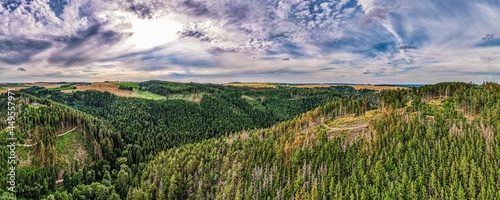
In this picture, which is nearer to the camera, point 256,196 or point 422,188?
point 422,188

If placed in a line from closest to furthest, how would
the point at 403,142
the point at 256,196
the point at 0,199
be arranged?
the point at 0,199 → the point at 256,196 → the point at 403,142

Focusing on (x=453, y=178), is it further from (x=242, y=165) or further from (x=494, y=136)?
(x=242, y=165)

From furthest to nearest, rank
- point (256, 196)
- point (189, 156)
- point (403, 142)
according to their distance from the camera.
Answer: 1. point (189, 156)
2. point (403, 142)
3. point (256, 196)

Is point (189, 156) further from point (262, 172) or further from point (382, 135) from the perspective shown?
point (382, 135)

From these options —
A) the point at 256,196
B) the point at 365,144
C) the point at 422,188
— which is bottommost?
the point at 256,196

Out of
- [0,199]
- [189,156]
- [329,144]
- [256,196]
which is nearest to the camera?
[0,199]

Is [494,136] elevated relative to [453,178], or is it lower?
elevated

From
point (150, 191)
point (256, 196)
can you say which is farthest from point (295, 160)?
point (150, 191)

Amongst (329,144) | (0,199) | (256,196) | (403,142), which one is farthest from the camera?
(329,144)

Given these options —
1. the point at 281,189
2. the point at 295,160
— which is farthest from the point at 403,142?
the point at 281,189
